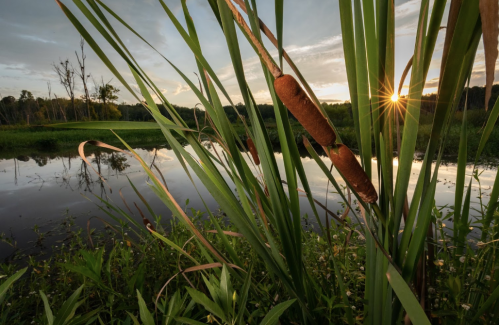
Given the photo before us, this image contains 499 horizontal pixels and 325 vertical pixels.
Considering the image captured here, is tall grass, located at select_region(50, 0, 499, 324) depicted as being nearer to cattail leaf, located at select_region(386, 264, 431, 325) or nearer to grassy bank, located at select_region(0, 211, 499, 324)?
cattail leaf, located at select_region(386, 264, 431, 325)

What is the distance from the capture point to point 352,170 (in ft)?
1.10

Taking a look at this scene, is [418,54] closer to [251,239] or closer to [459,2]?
[459,2]

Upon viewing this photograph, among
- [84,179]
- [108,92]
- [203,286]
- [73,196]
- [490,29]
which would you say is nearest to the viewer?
[490,29]

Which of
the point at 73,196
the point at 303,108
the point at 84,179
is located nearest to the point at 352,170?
the point at 303,108

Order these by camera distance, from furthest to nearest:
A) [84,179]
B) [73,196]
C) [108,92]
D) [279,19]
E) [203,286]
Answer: [108,92]
[84,179]
[73,196]
[203,286]
[279,19]

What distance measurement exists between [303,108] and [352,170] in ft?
0.36

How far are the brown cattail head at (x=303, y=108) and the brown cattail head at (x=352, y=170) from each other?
0.07 ft

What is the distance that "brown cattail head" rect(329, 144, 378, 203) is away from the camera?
1.08ft

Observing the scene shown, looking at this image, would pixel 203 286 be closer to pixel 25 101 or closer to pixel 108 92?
pixel 108 92

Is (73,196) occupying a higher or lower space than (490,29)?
lower

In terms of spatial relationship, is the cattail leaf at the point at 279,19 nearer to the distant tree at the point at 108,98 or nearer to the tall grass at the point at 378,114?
the tall grass at the point at 378,114

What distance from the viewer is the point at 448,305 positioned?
861 mm

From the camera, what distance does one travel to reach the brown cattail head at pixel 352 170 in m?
0.33

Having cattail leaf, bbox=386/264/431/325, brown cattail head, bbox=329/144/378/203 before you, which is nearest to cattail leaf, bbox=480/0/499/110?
brown cattail head, bbox=329/144/378/203
